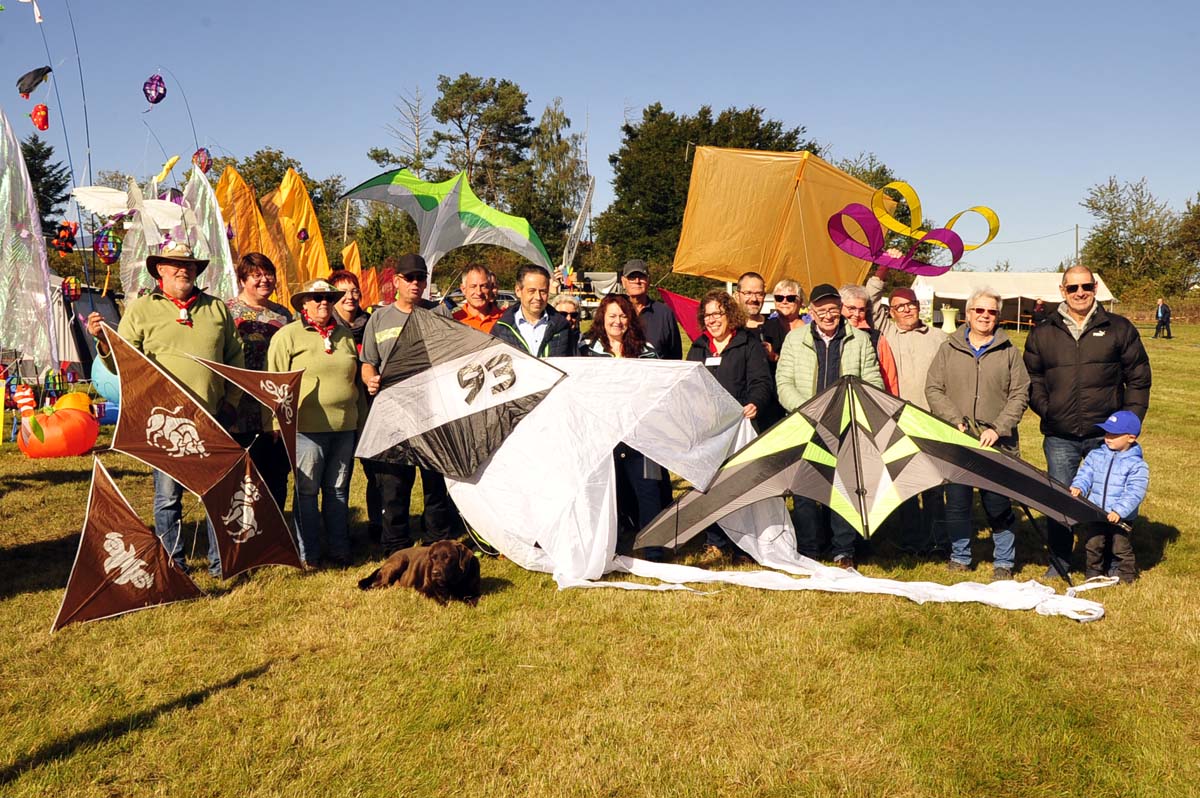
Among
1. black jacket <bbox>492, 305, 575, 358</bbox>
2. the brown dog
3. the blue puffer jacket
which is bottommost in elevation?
the brown dog

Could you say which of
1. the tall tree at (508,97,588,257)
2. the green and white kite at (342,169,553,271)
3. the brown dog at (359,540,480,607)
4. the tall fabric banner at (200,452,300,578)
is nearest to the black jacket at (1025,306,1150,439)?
the brown dog at (359,540,480,607)

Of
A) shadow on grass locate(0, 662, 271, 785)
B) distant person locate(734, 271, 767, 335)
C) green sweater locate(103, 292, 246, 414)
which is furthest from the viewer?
distant person locate(734, 271, 767, 335)

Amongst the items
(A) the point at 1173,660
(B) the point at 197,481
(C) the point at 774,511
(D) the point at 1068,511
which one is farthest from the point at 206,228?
(A) the point at 1173,660

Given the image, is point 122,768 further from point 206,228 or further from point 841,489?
point 206,228

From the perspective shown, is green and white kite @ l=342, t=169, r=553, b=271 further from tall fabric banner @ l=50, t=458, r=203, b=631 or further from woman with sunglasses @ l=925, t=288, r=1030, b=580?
tall fabric banner @ l=50, t=458, r=203, b=631

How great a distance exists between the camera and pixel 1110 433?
488cm

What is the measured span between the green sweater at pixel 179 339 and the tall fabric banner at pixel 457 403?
96cm

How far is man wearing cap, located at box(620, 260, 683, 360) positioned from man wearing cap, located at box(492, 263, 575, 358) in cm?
62

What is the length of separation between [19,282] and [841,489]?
4914 millimetres

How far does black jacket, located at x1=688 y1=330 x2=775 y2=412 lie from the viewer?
18.3 ft

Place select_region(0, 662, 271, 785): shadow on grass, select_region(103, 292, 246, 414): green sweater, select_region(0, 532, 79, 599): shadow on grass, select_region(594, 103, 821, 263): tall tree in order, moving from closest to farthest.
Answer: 1. select_region(0, 662, 271, 785): shadow on grass
2. select_region(103, 292, 246, 414): green sweater
3. select_region(0, 532, 79, 599): shadow on grass
4. select_region(594, 103, 821, 263): tall tree

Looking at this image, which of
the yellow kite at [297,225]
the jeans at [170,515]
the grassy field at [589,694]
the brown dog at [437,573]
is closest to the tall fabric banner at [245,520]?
the jeans at [170,515]

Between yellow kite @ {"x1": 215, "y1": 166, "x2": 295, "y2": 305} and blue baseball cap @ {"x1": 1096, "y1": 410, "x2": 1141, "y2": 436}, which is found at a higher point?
yellow kite @ {"x1": 215, "y1": 166, "x2": 295, "y2": 305}

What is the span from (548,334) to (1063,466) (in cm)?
341
